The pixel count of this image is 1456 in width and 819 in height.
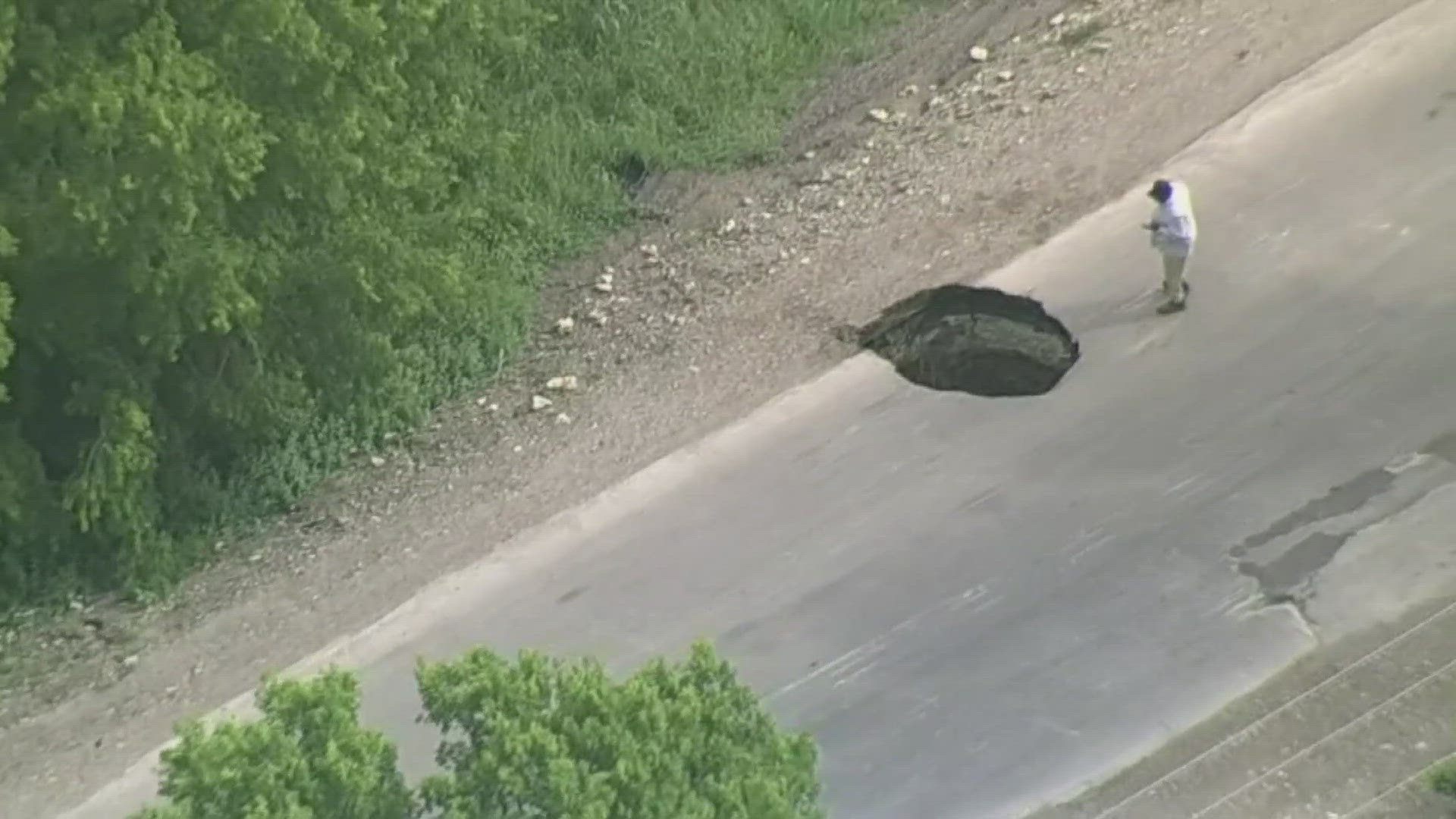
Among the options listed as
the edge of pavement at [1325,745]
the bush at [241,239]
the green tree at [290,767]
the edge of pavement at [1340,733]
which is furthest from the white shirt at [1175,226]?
the green tree at [290,767]

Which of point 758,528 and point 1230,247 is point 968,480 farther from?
point 1230,247

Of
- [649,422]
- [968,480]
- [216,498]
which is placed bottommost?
[968,480]

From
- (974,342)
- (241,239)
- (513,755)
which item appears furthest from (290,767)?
(974,342)

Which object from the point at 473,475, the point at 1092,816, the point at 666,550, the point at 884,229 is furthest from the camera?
the point at 884,229

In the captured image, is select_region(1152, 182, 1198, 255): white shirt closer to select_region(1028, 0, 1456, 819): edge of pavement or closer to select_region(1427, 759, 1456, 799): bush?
select_region(1028, 0, 1456, 819): edge of pavement

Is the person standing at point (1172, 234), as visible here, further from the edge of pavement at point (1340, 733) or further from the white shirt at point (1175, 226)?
the edge of pavement at point (1340, 733)

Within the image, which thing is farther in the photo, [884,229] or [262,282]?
[884,229]

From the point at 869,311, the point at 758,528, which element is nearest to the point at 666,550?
the point at 758,528
